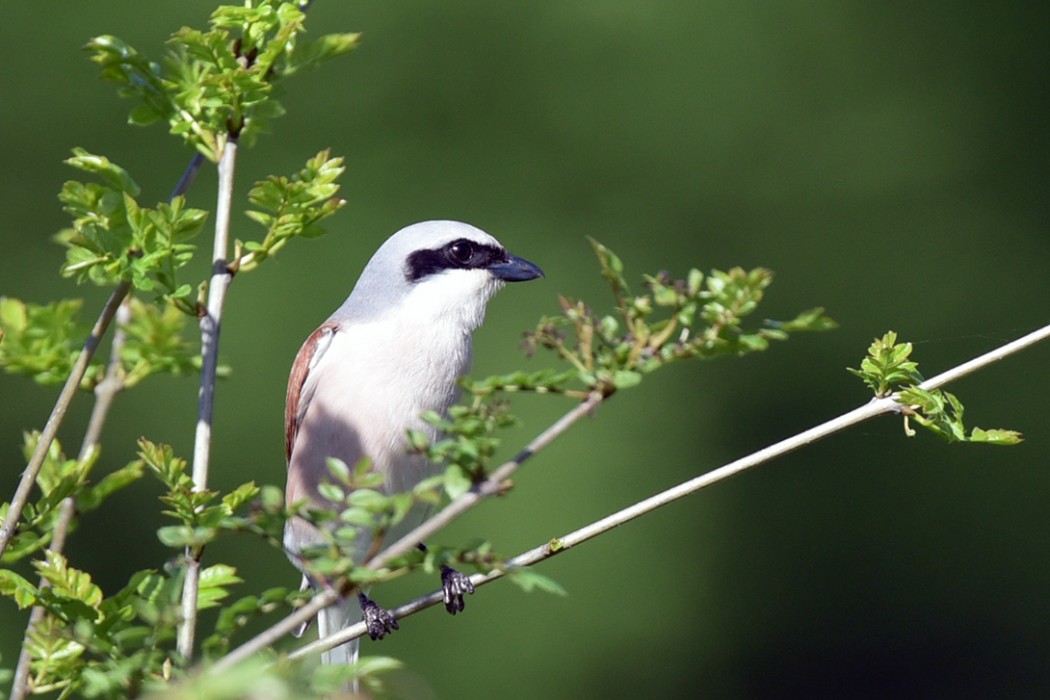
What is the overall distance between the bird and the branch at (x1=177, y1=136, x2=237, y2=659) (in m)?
0.95

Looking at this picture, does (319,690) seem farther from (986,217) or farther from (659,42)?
(986,217)

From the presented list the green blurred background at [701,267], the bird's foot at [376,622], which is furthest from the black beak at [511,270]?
the green blurred background at [701,267]

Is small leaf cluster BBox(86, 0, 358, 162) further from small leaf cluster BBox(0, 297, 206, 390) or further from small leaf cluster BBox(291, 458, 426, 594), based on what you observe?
small leaf cluster BBox(291, 458, 426, 594)

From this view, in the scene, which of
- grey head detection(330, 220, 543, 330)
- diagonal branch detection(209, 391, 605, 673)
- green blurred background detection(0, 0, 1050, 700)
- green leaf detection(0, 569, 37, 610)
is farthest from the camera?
green blurred background detection(0, 0, 1050, 700)

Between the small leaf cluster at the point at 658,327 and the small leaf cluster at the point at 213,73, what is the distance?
426 millimetres

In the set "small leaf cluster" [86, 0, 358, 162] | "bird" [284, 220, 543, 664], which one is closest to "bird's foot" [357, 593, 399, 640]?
"bird" [284, 220, 543, 664]

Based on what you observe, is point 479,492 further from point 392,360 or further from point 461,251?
point 461,251

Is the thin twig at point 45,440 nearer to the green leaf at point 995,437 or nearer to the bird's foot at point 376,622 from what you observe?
the green leaf at point 995,437

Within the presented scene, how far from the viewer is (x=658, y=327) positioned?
1188 millimetres

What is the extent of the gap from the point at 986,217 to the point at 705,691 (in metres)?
3.66

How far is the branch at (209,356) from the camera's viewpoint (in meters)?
1.34

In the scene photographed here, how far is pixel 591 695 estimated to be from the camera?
846 centimetres

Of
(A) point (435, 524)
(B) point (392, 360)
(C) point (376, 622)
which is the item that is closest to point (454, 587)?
(C) point (376, 622)

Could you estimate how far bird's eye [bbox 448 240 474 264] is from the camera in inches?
104
